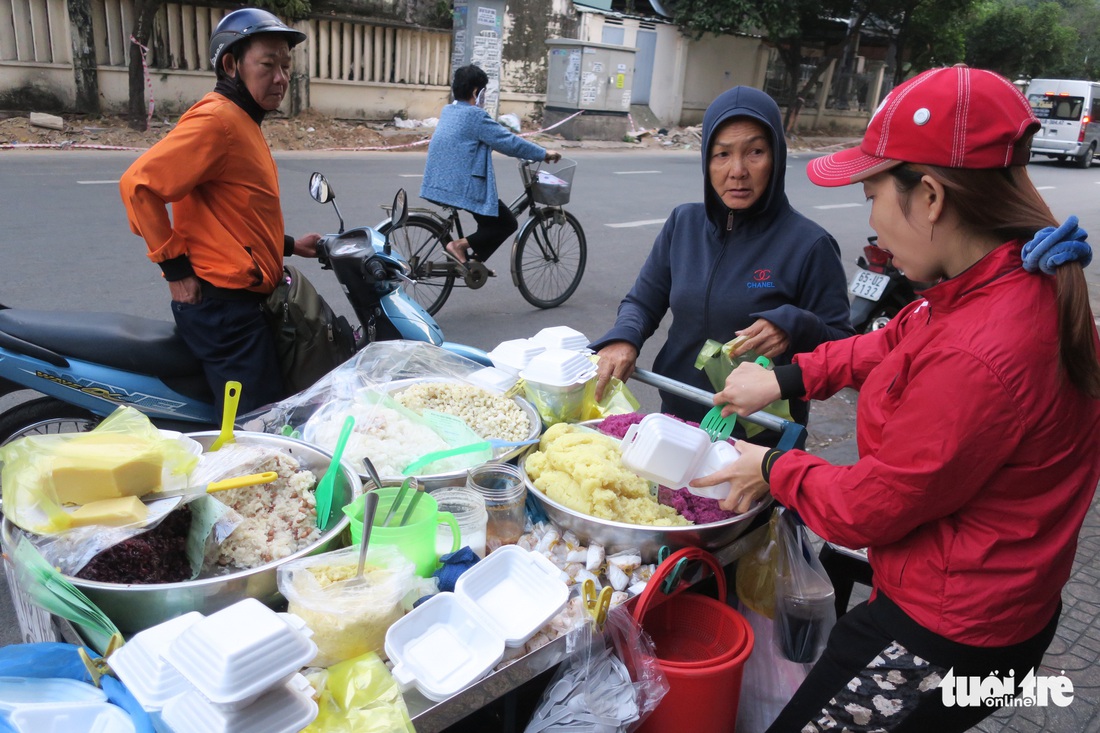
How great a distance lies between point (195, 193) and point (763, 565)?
7.15 feet

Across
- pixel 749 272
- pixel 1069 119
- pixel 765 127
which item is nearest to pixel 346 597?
pixel 749 272

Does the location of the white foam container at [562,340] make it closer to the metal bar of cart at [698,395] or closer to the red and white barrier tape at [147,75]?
the metal bar of cart at [698,395]

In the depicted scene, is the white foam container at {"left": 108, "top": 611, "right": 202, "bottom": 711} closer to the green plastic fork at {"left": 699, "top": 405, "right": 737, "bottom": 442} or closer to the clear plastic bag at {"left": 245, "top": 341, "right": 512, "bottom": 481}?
the clear plastic bag at {"left": 245, "top": 341, "right": 512, "bottom": 481}

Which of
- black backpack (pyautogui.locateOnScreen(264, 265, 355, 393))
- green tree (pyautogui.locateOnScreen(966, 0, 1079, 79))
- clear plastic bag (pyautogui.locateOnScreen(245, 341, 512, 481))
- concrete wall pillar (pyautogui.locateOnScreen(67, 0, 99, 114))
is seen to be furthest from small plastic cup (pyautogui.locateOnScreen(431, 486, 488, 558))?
green tree (pyautogui.locateOnScreen(966, 0, 1079, 79))

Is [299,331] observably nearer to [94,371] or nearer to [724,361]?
[94,371]

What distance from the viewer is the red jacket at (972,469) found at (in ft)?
4.04

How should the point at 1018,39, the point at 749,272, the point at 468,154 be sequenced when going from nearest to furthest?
the point at 749,272
the point at 468,154
the point at 1018,39

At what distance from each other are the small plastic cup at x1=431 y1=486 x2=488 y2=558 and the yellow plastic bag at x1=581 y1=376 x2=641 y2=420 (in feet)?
2.19

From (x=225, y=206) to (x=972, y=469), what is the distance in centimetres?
241

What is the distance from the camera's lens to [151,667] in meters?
1.14

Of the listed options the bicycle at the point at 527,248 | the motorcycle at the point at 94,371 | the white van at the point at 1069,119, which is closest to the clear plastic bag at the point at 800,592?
the motorcycle at the point at 94,371

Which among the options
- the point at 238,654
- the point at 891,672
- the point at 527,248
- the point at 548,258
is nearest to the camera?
the point at 238,654

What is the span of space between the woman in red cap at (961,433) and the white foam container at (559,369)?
794 mm

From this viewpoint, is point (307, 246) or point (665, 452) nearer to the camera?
point (665, 452)
